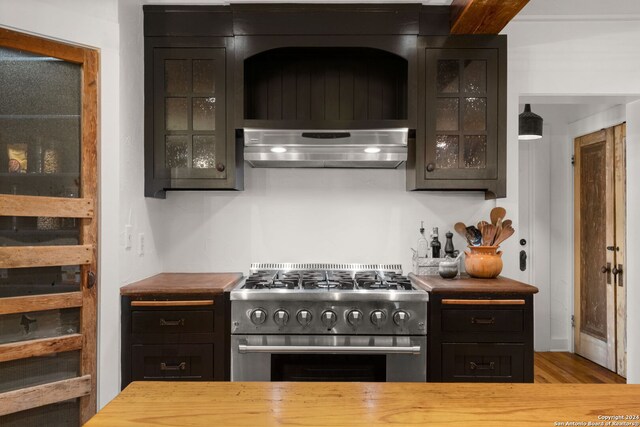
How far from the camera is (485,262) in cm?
264

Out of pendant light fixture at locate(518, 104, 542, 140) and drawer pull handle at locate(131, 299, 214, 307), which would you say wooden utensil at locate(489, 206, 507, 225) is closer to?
pendant light fixture at locate(518, 104, 542, 140)

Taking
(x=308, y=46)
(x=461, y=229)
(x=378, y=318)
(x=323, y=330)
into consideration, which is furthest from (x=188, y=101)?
(x=461, y=229)

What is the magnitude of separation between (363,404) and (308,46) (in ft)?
7.42

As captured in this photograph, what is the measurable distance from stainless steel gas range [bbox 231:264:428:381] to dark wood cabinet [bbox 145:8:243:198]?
2.68 ft

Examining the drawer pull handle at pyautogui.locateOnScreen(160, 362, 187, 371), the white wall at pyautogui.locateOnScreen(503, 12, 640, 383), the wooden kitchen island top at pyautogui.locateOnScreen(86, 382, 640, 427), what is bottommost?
the drawer pull handle at pyautogui.locateOnScreen(160, 362, 187, 371)

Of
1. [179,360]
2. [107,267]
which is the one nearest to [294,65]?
[107,267]

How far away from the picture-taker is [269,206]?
3.03m

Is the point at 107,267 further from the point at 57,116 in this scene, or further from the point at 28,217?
the point at 57,116

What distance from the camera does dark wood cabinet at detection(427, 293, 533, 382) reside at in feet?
7.66

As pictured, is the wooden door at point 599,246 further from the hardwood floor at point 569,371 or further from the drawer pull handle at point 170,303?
the drawer pull handle at point 170,303

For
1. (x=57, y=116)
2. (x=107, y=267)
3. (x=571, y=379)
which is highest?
(x=57, y=116)

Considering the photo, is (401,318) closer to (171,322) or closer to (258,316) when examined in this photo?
(258,316)

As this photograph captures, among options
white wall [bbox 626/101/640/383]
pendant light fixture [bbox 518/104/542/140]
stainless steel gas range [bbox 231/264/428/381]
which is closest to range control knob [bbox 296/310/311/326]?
stainless steel gas range [bbox 231/264/428/381]

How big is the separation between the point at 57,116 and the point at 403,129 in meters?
1.88
